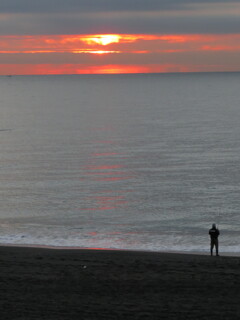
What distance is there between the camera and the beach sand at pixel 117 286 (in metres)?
18.7

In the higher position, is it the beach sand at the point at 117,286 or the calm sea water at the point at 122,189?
the calm sea water at the point at 122,189

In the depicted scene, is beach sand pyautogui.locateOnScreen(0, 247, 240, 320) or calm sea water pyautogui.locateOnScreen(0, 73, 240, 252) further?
calm sea water pyautogui.locateOnScreen(0, 73, 240, 252)

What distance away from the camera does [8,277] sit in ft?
73.2

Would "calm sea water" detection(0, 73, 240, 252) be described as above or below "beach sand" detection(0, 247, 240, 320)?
above

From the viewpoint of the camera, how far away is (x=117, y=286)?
21.1 m

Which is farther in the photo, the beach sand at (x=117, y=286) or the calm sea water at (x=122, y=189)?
the calm sea water at (x=122, y=189)

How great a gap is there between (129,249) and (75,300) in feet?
34.8

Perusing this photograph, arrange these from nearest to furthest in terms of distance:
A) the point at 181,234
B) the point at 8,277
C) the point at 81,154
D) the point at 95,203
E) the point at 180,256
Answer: the point at 8,277
the point at 180,256
the point at 181,234
the point at 95,203
the point at 81,154

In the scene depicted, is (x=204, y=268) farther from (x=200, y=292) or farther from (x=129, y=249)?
(x=129, y=249)

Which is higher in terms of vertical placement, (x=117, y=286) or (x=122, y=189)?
(x=122, y=189)

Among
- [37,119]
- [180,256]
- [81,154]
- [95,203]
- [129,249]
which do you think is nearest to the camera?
[180,256]

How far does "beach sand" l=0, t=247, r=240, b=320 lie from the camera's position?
61.3ft

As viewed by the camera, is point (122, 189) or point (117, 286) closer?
point (117, 286)

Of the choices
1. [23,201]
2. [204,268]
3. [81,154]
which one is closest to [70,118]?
[81,154]
